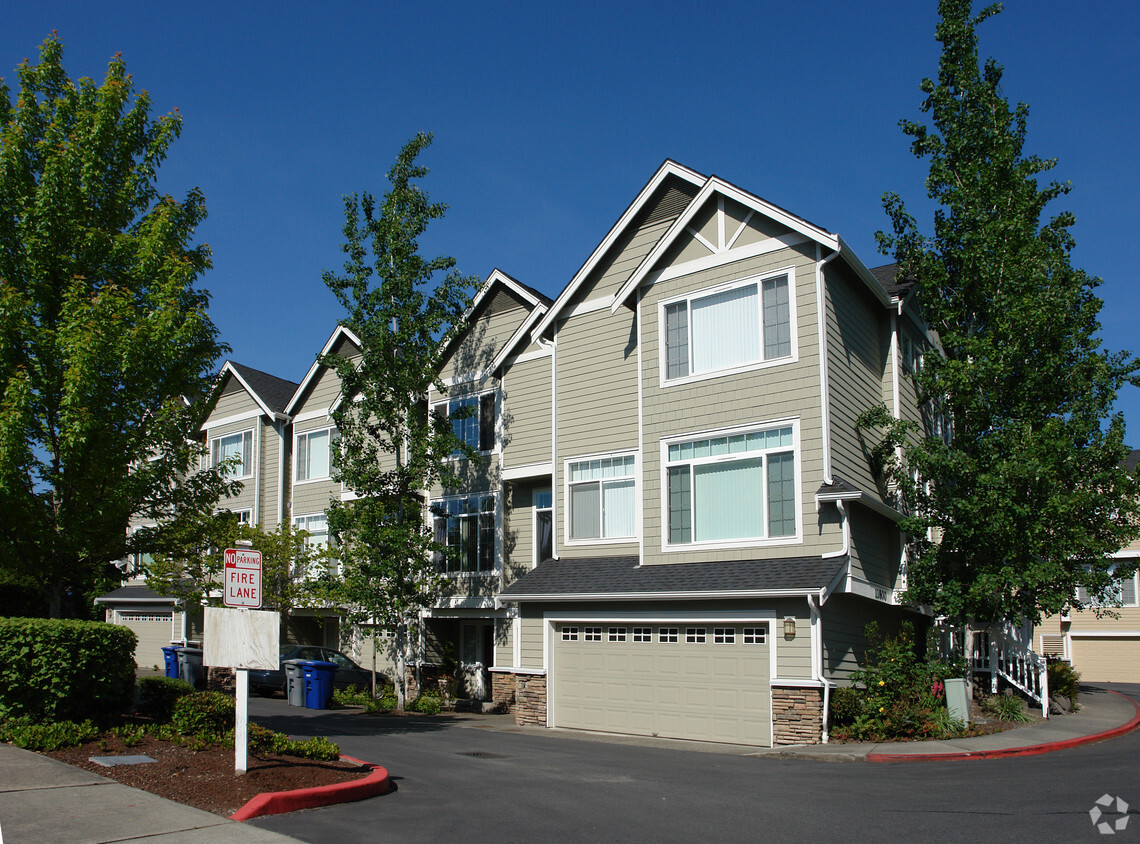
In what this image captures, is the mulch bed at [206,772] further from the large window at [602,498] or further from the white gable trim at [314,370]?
the white gable trim at [314,370]

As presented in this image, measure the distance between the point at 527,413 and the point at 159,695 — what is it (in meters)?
11.7

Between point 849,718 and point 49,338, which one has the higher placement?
point 49,338

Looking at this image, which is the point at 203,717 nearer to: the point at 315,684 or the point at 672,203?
the point at 315,684

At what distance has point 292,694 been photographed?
23.4 metres

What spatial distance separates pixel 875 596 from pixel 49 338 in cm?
1421

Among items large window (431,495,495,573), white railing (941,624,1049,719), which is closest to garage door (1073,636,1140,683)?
white railing (941,624,1049,719)

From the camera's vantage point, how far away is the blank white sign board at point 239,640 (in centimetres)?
971

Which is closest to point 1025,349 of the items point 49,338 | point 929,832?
point 929,832

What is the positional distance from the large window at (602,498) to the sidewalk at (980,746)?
635cm

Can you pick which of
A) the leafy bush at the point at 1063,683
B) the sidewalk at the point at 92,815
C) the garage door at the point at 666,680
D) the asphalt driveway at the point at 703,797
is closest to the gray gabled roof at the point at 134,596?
the garage door at the point at 666,680

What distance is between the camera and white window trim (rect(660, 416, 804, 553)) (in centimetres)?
1680

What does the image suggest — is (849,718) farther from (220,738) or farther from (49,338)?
(49,338)

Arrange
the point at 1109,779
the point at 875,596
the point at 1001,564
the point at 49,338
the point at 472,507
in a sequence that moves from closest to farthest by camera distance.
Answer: the point at 1109,779 → the point at 49,338 → the point at 875,596 → the point at 1001,564 → the point at 472,507

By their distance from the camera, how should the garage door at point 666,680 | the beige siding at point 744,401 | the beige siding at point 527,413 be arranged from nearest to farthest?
1. the garage door at point 666,680
2. the beige siding at point 744,401
3. the beige siding at point 527,413
